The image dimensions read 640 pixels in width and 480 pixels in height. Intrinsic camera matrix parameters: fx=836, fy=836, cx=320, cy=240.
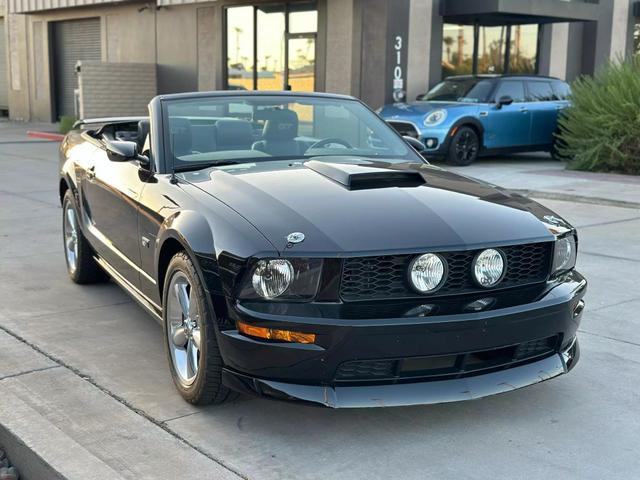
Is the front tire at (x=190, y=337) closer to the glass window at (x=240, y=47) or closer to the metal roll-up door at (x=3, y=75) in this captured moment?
the glass window at (x=240, y=47)

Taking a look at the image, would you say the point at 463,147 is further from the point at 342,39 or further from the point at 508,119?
the point at 342,39

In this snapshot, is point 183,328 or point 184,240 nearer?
point 184,240

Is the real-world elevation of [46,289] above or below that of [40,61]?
below

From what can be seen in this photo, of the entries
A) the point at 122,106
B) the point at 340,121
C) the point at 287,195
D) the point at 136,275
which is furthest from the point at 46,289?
the point at 122,106

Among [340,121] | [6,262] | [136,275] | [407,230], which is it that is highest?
[340,121]

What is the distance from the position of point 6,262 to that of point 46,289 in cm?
108

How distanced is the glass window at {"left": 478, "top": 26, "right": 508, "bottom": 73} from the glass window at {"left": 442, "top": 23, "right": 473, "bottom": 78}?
1.16ft

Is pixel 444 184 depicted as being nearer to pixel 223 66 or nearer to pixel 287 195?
pixel 287 195

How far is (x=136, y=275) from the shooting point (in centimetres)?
484

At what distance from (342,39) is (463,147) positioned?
4.97 meters

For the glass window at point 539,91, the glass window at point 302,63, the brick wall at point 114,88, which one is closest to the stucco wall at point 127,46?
the brick wall at point 114,88

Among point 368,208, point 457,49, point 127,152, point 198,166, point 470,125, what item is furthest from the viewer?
point 457,49

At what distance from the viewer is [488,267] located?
3.65 metres

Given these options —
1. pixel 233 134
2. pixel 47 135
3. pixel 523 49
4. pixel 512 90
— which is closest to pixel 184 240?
pixel 233 134
